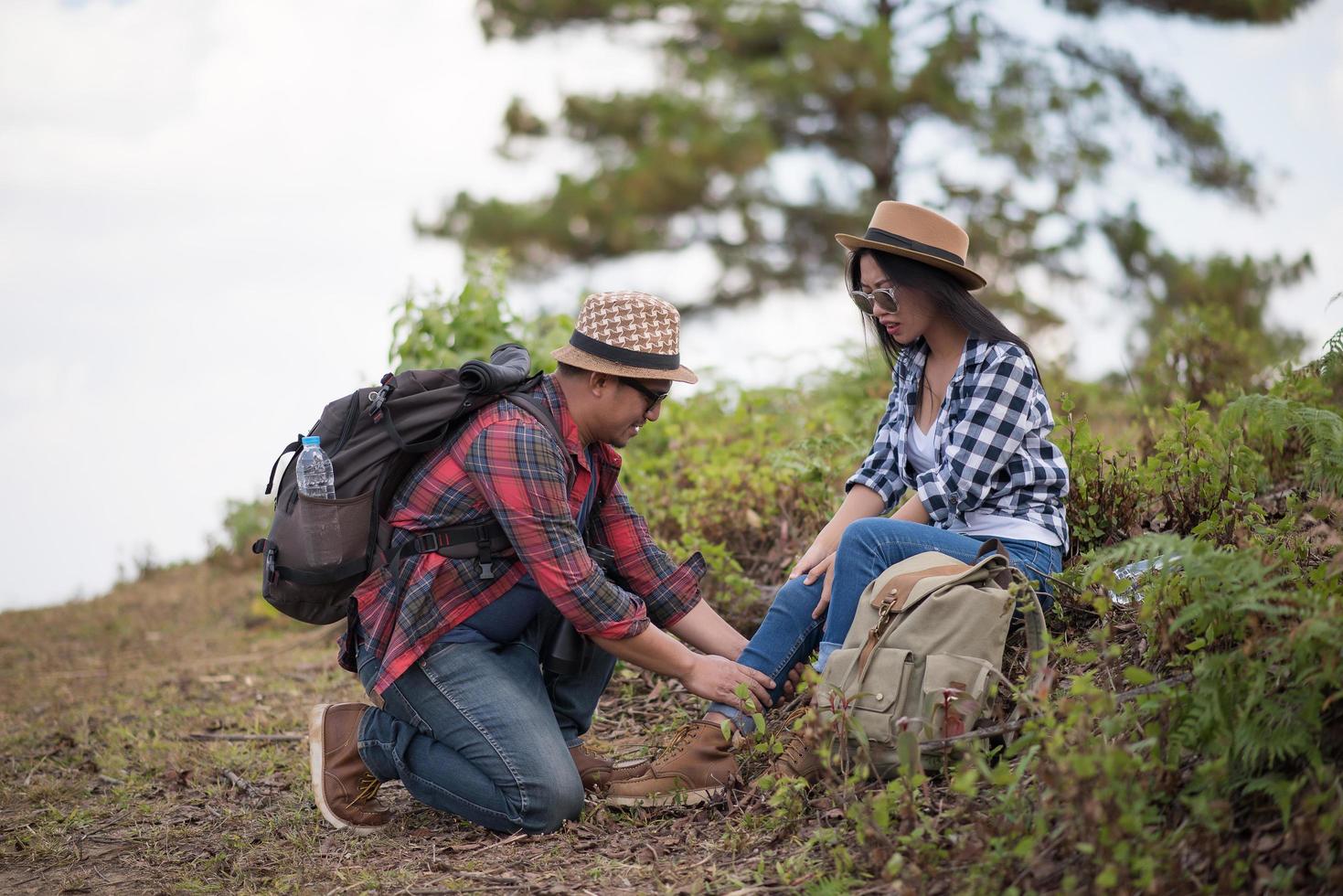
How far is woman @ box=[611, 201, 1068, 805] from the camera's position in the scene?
3.72 metres

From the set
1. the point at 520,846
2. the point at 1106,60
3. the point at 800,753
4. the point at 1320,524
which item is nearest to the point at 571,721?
the point at 520,846

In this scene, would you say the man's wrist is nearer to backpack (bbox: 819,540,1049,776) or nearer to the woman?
the woman

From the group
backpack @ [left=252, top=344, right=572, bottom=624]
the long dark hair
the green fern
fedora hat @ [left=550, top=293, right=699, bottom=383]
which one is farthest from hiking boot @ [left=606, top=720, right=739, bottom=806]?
the green fern

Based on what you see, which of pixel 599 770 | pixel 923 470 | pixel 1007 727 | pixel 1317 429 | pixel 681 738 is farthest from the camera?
pixel 923 470

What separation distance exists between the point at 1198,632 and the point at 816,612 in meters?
1.23

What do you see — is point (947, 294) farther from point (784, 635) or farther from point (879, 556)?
point (784, 635)

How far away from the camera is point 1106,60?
13.5 metres

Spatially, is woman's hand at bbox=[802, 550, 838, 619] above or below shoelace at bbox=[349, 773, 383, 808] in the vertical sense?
above

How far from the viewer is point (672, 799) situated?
3771 millimetres

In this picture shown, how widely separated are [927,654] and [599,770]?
1295 millimetres

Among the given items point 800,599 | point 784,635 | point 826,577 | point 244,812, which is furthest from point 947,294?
point 244,812

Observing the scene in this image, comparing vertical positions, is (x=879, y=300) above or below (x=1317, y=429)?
above

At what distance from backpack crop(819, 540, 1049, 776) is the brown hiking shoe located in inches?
65.4

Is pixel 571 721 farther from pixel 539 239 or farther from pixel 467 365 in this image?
pixel 539 239
